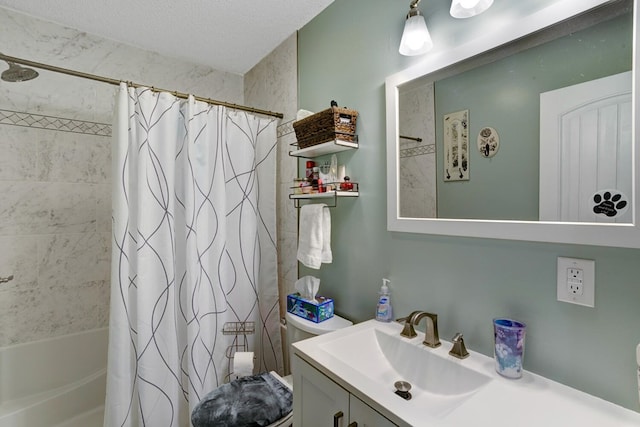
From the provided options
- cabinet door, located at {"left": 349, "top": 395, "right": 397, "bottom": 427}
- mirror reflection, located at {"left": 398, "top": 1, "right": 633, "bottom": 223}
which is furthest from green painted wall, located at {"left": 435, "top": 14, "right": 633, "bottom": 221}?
cabinet door, located at {"left": 349, "top": 395, "right": 397, "bottom": 427}

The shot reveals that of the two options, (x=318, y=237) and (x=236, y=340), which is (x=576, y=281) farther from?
(x=236, y=340)

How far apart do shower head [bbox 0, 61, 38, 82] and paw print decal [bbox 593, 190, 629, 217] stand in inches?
103

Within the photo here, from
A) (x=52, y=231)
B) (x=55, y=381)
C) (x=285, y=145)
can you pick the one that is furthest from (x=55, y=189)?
(x=285, y=145)

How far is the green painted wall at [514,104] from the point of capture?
79 centimetres

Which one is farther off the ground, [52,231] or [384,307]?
[52,231]

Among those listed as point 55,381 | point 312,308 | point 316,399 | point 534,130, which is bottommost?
point 55,381

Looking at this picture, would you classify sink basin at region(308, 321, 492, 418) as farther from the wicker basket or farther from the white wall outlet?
the wicker basket

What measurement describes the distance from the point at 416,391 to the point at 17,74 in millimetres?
2542

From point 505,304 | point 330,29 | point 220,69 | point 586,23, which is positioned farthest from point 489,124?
point 220,69

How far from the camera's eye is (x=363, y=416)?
31.9 inches

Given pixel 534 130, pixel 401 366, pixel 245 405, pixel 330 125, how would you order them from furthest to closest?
pixel 330 125 < pixel 245 405 < pixel 401 366 < pixel 534 130

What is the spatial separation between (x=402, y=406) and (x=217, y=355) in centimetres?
126

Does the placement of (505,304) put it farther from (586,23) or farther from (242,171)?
(242,171)

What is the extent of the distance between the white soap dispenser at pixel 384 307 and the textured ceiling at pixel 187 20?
5.00 feet
